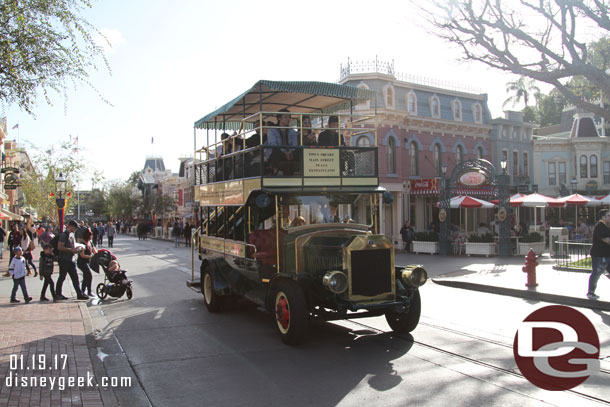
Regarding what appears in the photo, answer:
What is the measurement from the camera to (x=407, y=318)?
789 cm

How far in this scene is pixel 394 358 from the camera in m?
6.76

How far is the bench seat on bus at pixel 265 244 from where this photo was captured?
8.50m

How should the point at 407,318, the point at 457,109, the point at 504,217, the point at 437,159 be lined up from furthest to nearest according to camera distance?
the point at 457,109, the point at 437,159, the point at 504,217, the point at 407,318

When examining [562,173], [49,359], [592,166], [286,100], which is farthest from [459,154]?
[49,359]

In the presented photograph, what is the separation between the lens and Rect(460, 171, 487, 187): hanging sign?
847 inches

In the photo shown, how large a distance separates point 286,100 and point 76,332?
6212 mm

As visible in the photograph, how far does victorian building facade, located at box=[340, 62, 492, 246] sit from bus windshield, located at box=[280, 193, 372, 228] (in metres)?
18.5

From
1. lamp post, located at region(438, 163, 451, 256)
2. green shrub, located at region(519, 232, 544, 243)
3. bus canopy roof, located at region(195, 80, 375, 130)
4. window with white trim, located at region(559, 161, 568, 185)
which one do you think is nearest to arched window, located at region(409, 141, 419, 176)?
lamp post, located at region(438, 163, 451, 256)

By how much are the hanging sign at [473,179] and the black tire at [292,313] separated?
16078mm

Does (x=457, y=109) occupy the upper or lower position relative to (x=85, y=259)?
upper

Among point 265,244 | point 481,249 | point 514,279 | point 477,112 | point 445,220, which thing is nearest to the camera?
point 265,244

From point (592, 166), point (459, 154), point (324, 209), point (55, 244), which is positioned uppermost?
point (459, 154)

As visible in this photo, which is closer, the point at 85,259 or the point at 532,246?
the point at 85,259

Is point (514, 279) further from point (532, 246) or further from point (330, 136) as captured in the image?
point (532, 246)
